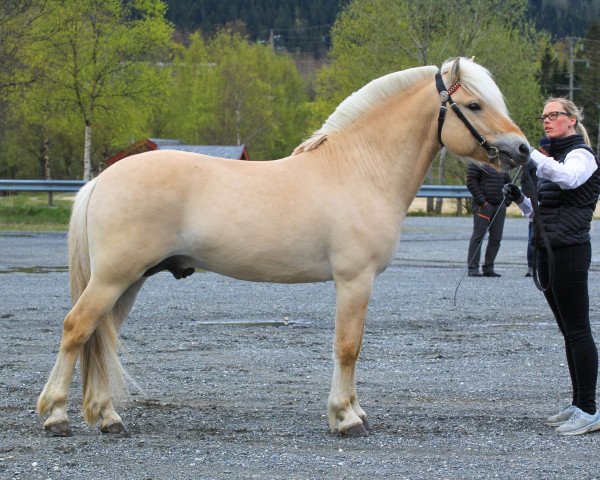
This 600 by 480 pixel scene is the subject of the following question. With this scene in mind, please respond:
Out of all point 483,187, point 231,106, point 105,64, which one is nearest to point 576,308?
point 483,187

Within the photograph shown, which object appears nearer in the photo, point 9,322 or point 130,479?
point 130,479

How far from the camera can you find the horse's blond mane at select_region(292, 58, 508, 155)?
6.76 meters

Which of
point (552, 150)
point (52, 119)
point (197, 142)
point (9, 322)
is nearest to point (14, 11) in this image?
point (9, 322)

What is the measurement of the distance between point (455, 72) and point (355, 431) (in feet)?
8.06

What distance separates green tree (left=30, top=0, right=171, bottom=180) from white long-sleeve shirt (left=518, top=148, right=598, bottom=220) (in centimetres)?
3988

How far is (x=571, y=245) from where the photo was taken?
22.5ft

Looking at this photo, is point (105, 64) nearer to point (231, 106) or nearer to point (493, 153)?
point (231, 106)

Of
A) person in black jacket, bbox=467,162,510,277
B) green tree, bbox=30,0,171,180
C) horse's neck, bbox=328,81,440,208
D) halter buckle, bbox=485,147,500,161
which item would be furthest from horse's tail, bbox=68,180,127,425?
green tree, bbox=30,0,171,180

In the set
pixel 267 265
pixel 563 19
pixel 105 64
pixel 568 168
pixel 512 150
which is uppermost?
pixel 512 150

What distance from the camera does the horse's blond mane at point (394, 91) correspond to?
6.76 m

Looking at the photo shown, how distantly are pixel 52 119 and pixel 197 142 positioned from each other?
24034 millimetres

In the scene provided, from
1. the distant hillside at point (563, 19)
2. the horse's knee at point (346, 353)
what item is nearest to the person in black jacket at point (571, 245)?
the horse's knee at point (346, 353)

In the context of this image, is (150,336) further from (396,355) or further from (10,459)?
(10,459)

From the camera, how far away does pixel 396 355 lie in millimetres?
9266
